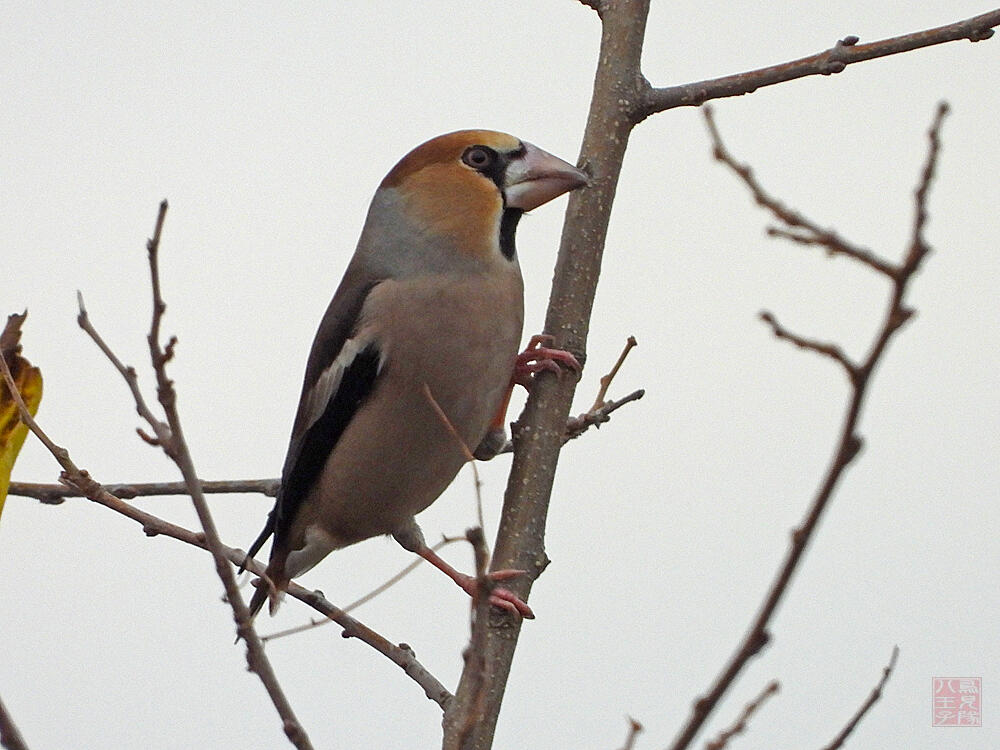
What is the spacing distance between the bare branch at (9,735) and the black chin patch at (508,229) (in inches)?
87.3

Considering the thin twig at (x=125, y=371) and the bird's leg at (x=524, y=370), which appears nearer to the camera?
the thin twig at (x=125, y=371)

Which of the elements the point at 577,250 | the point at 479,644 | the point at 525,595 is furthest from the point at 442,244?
the point at 479,644

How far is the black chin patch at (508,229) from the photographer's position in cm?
359

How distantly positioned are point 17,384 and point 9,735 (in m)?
1.17

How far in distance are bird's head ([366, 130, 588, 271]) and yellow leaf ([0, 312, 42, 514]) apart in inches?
48.6

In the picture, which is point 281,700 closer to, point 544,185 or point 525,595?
point 525,595

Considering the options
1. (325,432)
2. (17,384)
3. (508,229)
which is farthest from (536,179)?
(17,384)

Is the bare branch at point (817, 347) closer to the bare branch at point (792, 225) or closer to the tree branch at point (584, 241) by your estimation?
the bare branch at point (792, 225)

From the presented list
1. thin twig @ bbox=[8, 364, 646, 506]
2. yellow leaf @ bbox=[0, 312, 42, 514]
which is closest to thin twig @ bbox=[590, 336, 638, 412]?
thin twig @ bbox=[8, 364, 646, 506]

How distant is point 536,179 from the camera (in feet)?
11.2

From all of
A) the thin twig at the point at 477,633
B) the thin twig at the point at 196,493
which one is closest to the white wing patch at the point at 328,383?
the thin twig at the point at 196,493

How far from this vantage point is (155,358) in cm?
183

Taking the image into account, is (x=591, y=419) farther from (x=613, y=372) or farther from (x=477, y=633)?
(x=477, y=633)

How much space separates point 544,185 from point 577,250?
346 millimetres
